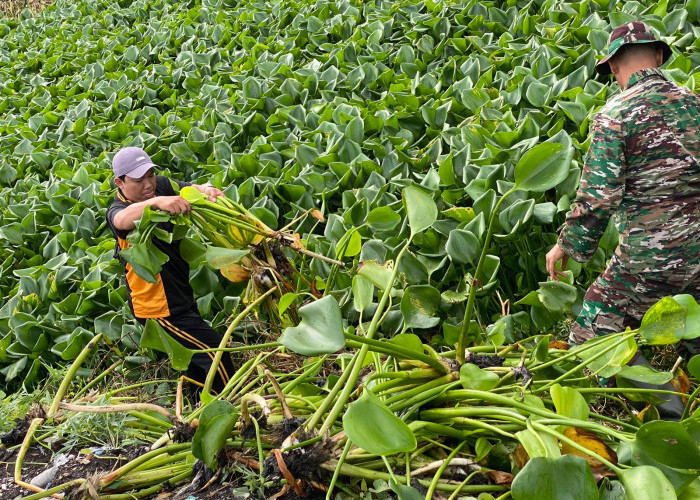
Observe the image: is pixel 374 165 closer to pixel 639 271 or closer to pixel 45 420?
pixel 639 271

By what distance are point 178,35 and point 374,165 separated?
477 cm

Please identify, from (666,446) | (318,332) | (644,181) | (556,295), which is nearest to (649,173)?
(644,181)

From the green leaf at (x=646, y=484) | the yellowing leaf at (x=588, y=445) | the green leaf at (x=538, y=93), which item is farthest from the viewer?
the green leaf at (x=538, y=93)

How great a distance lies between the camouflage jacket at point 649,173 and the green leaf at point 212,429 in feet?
4.46

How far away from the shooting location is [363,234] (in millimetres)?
3461

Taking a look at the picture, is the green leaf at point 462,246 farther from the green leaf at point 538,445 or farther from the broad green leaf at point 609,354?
the green leaf at point 538,445

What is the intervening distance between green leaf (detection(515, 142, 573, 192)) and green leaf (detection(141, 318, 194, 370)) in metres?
1.03

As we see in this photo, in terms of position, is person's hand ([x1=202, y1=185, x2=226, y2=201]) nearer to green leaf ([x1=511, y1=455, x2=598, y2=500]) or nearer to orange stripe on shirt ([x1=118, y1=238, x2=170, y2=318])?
orange stripe on shirt ([x1=118, y1=238, x2=170, y2=318])

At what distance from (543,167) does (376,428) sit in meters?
0.90

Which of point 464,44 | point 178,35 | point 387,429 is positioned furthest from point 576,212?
point 178,35

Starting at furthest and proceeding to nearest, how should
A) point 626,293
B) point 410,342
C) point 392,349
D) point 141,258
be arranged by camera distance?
point 626,293 → point 141,258 → point 410,342 → point 392,349

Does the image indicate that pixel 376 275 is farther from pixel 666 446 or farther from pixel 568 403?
pixel 666 446

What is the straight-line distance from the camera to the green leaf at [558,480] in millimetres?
1250

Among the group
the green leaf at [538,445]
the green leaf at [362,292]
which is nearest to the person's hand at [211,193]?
the green leaf at [362,292]
